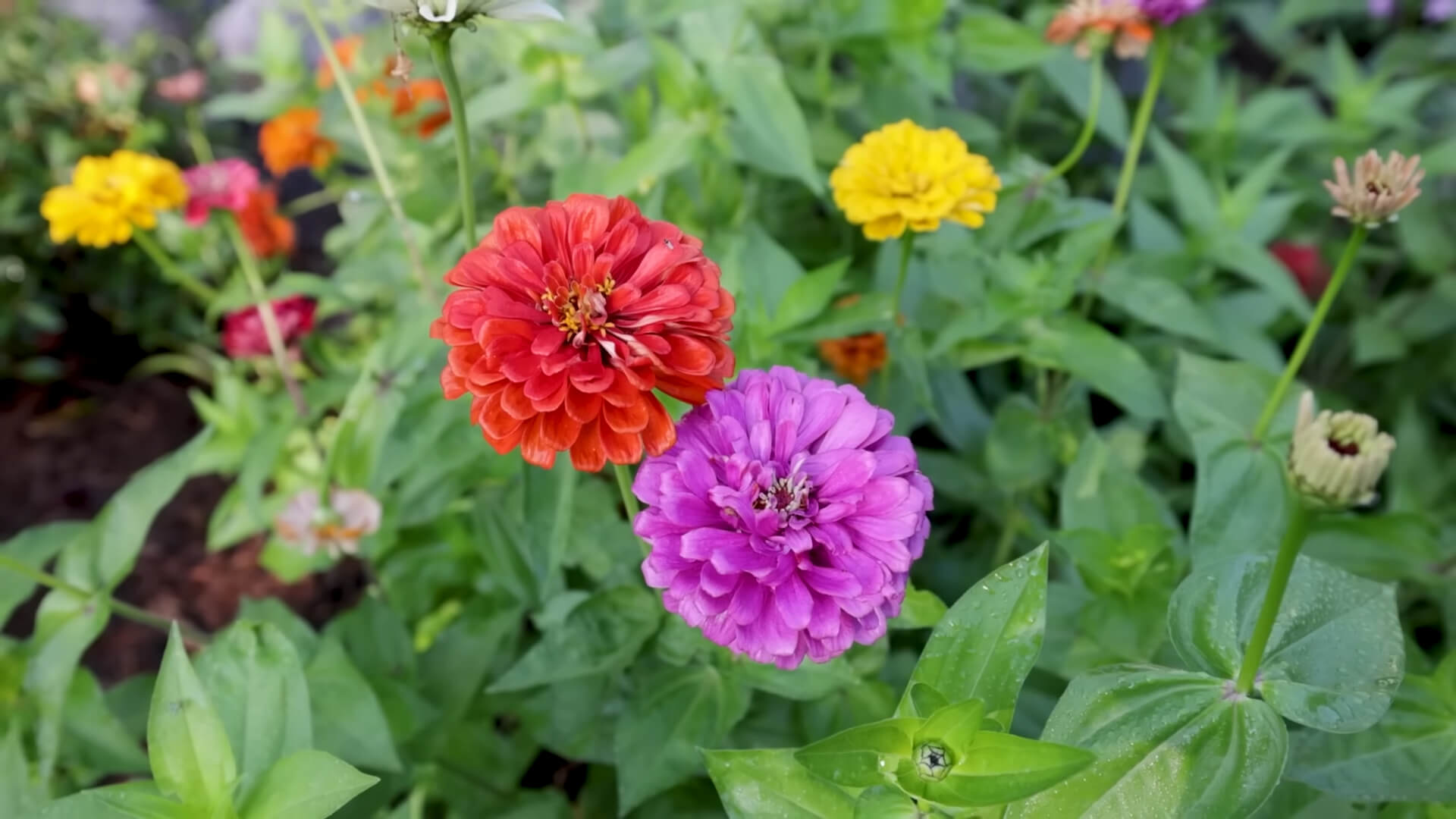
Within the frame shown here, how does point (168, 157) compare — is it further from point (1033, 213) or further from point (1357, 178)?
point (1357, 178)

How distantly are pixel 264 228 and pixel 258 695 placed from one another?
118 centimetres

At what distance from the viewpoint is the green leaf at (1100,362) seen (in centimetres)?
99

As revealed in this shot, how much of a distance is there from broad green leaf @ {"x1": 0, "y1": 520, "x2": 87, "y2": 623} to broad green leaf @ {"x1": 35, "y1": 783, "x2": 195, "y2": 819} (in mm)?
294

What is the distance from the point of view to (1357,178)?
677 mm

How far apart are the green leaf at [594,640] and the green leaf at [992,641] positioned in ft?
0.84

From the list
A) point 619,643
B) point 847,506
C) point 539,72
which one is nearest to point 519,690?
point 619,643

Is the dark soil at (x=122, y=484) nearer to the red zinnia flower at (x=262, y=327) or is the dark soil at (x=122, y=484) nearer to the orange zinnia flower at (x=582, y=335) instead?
the red zinnia flower at (x=262, y=327)

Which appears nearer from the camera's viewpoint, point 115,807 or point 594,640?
point 115,807

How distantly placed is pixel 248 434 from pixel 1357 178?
1.31 meters

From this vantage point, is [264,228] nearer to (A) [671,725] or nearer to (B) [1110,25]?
(A) [671,725]

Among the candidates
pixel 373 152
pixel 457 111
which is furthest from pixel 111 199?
pixel 457 111

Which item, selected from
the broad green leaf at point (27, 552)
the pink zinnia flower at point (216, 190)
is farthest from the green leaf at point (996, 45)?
the broad green leaf at point (27, 552)

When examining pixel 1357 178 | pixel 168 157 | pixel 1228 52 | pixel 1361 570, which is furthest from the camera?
pixel 1228 52

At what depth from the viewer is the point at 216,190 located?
1.24 m
